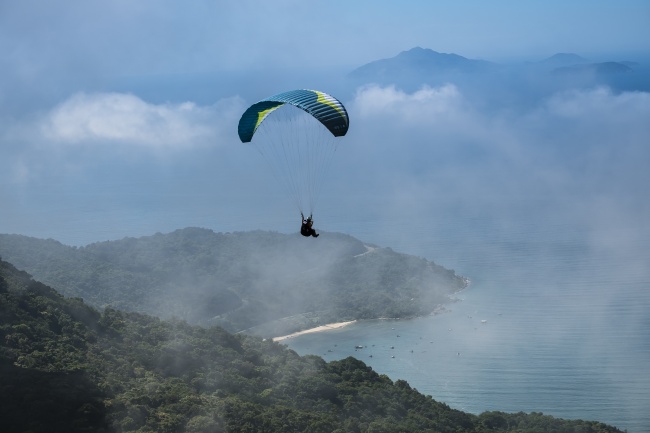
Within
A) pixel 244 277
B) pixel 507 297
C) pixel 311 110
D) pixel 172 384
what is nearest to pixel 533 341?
pixel 507 297

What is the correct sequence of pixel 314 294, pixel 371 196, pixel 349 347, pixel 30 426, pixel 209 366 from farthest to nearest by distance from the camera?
1. pixel 371 196
2. pixel 314 294
3. pixel 349 347
4. pixel 209 366
5. pixel 30 426

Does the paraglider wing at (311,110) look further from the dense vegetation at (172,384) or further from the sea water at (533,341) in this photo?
the sea water at (533,341)

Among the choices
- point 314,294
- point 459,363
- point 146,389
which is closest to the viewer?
point 146,389

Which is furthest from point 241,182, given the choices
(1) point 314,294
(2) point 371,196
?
(1) point 314,294

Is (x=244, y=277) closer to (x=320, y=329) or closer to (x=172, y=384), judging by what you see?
(x=320, y=329)

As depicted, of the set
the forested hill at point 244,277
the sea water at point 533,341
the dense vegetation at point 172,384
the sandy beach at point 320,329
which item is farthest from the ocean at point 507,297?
the dense vegetation at point 172,384

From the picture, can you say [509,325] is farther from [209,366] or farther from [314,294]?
[209,366]
